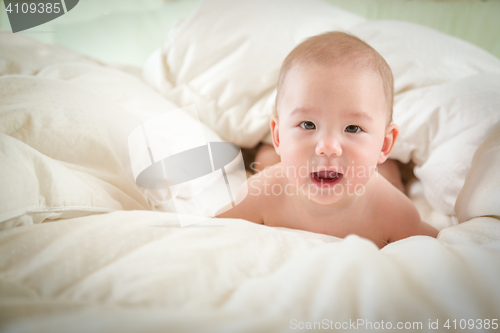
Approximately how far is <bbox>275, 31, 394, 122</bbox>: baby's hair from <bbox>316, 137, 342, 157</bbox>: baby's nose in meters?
0.14

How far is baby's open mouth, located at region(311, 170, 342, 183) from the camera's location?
58 cm

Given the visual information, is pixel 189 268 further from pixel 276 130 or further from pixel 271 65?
pixel 271 65

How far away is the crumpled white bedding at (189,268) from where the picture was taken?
280mm

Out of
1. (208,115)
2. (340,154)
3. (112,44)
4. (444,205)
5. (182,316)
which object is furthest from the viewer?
(112,44)

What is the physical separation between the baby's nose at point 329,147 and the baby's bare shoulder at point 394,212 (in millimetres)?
226

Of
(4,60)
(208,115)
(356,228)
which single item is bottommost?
(356,228)

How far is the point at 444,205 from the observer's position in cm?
69

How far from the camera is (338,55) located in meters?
0.58

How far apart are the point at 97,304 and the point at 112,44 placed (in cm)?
122

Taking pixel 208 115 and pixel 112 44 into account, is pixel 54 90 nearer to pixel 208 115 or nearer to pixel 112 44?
pixel 208 115

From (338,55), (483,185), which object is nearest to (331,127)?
(338,55)

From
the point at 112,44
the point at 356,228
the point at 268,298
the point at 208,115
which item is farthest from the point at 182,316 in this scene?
the point at 112,44

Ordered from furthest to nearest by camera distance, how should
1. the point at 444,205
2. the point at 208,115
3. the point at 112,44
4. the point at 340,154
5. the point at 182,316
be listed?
1. the point at 112,44
2. the point at 208,115
3. the point at 444,205
4. the point at 340,154
5. the point at 182,316

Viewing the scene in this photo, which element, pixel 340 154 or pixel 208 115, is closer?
pixel 340 154
